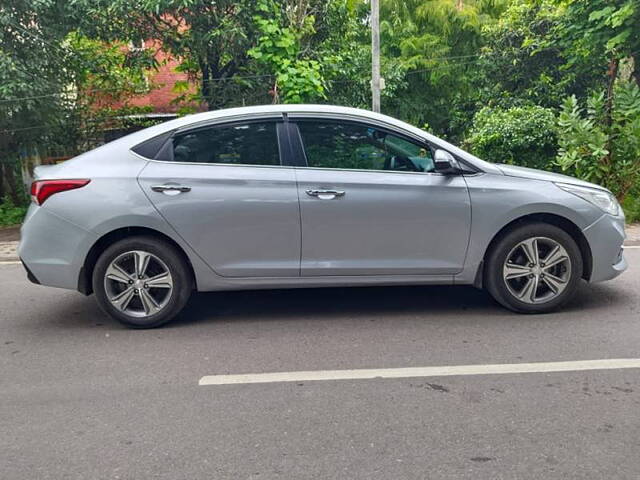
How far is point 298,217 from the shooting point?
4730 millimetres

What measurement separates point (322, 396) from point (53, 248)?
2.54m

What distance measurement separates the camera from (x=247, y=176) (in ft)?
15.6

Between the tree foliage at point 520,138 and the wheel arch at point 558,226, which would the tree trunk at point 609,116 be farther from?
the wheel arch at point 558,226

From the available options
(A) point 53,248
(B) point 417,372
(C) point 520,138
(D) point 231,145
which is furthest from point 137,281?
(C) point 520,138

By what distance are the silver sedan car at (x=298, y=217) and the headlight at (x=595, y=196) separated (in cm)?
2

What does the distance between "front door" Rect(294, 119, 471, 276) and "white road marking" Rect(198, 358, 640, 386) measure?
1112 mm

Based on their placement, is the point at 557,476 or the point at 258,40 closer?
the point at 557,476

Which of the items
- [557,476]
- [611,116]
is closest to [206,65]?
[611,116]

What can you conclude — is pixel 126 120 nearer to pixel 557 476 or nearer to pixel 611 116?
pixel 611 116

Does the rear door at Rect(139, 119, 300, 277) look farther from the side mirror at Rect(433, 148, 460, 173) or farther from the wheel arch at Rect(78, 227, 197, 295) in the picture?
the side mirror at Rect(433, 148, 460, 173)

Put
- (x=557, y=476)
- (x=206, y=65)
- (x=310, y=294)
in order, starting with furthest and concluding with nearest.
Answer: (x=206, y=65), (x=310, y=294), (x=557, y=476)

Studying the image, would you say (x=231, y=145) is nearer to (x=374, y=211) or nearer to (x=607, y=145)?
(x=374, y=211)

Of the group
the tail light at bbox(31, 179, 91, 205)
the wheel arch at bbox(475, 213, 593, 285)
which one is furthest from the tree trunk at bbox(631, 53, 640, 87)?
the tail light at bbox(31, 179, 91, 205)

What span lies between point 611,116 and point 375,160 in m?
6.66
